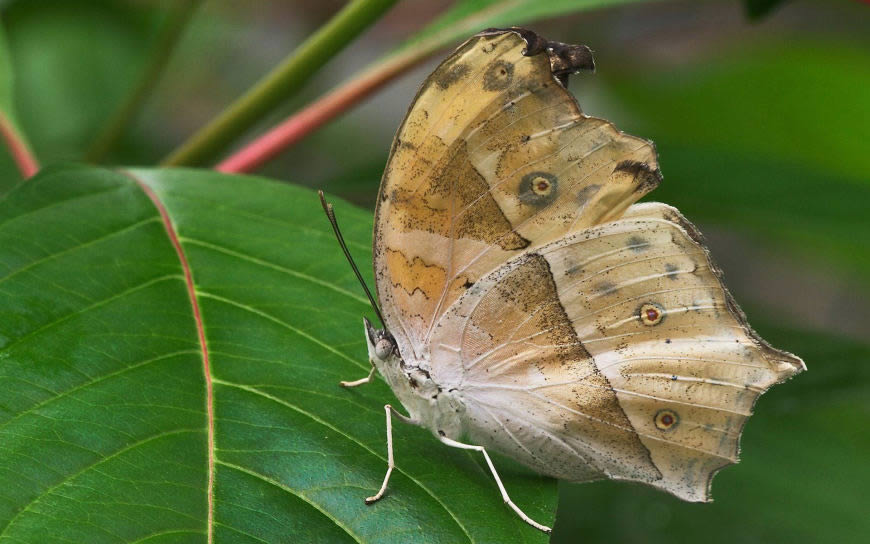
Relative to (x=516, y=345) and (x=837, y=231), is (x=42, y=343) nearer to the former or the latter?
(x=516, y=345)

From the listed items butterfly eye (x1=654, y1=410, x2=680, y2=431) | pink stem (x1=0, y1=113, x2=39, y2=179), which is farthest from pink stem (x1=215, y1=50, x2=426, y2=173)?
butterfly eye (x1=654, y1=410, x2=680, y2=431)

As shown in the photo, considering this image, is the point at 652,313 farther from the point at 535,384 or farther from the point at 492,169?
the point at 492,169

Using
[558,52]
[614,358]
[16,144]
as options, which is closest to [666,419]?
[614,358]

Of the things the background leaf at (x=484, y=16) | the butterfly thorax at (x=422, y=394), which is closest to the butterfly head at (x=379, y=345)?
the butterfly thorax at (x=422, y=394)

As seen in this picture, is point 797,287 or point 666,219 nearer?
point 666,219

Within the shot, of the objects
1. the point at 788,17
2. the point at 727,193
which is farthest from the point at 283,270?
the point at 788,17

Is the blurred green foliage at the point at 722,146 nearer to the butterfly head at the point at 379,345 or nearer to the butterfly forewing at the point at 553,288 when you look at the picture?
the butterfly forewing at the point at 553,288
